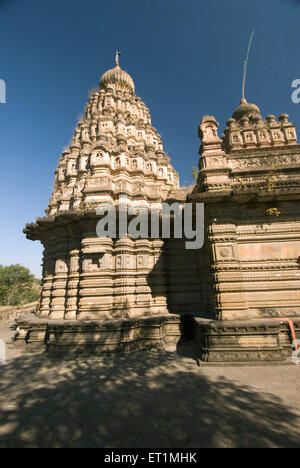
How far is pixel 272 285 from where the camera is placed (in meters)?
8.34

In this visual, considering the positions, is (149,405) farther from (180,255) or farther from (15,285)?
(15,285)

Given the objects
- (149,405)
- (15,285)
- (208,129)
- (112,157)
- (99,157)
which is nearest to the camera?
(149,405)

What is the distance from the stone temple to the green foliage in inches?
1400

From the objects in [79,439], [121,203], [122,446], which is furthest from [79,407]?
[121,203]

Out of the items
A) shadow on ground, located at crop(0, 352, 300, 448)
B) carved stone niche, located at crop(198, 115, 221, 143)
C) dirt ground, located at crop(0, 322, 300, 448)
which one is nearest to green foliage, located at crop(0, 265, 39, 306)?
dirt ground, located at crop(0, 322, 300, 448)

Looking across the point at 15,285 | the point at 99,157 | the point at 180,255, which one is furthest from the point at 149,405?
the point at 15,285

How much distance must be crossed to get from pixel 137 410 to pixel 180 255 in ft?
26.4

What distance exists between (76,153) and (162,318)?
12.2 m

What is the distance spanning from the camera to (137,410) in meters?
4.71

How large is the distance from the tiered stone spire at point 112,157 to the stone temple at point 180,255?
0.30 ft

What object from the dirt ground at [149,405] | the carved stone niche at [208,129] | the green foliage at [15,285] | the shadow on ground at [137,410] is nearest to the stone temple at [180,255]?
the carved stone niche at [208,129]

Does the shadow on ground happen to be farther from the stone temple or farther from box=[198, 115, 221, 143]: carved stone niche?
box=[198, 115, 221, 143]: carved stone niche

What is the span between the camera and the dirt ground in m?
3.79

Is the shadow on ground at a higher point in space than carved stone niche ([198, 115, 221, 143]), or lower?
lower
